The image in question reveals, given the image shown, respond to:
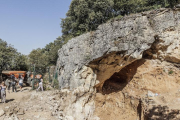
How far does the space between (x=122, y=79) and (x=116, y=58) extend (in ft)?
8.02

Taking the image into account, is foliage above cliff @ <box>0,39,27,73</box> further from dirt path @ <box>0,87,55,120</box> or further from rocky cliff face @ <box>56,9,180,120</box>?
rocky cliff face @ <box>56,9,180,120</box>

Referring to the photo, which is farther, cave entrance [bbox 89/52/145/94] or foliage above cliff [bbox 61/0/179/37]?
foliage above cliff [bbox 61/0/179/37]

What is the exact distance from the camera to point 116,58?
826 cm

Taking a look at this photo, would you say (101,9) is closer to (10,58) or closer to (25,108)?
(25,108)

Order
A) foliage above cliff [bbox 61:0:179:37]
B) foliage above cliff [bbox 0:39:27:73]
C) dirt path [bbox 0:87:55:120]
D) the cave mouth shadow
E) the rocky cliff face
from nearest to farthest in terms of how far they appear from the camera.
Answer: the rocky cliff face < dirt path [bbox 0:87:55:120] < the cave mouth shadow < foliage above cliff [bbox 61:0:179:37] < foliage above cliff [bbox 0:39:27:73]

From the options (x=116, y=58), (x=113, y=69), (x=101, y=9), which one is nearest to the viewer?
(x=116, y=58)

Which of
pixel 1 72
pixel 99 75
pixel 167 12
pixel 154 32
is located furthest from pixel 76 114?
pixel 1 72

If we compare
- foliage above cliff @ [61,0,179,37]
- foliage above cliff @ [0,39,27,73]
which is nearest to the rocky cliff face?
foliage above cliff @ [61,0,179,37]

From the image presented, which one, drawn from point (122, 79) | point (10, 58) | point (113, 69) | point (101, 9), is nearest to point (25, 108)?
point (113, 69)

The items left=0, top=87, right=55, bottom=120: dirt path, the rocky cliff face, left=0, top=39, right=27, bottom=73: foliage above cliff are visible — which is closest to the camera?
the rocky cliff face

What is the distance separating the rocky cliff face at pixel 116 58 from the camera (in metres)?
7.72

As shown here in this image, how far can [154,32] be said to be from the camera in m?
7.90

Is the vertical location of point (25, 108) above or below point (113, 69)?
below

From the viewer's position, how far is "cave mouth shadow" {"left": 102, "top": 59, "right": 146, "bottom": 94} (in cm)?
910
